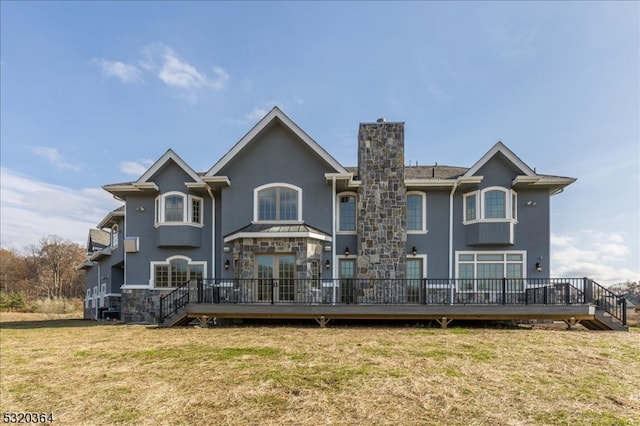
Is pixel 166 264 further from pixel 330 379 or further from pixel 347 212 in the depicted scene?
pixel 330 379

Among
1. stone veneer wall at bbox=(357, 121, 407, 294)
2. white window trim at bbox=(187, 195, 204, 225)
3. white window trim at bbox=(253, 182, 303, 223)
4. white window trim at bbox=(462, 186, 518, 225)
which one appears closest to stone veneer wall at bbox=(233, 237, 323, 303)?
white window trim at bbox=(253, 182, 303, 223)

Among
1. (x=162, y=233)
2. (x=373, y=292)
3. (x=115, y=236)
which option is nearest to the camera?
(x=373, y=292)

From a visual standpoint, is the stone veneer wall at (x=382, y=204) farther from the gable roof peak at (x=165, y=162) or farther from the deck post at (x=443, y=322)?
the gable roof peak at (x=165, y=162)

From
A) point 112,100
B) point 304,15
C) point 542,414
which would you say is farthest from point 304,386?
point 112,100

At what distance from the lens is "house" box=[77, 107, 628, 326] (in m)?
14.8

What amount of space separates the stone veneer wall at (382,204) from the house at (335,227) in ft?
0.14

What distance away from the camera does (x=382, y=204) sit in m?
15.4

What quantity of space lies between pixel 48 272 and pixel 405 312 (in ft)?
169

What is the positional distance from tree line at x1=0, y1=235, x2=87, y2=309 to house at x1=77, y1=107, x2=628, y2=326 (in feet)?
122

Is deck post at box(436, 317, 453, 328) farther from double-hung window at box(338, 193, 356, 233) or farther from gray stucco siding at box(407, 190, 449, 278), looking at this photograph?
double-hung window at box(338, 193, 356, 233)

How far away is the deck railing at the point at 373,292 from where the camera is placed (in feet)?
45.2

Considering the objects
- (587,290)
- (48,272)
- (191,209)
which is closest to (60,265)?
(48,272)

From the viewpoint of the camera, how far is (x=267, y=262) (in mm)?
14680

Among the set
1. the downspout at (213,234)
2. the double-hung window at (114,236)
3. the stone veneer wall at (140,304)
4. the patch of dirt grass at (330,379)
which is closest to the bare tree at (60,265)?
the double-hung window at (114,236)
